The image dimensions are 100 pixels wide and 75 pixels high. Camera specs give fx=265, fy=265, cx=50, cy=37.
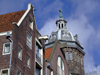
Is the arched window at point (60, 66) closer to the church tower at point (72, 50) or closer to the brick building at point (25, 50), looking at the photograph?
the brick building at point (25, 50)

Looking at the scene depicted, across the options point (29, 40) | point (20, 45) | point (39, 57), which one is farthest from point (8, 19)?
point (39, 57)

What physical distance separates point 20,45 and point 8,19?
397cm

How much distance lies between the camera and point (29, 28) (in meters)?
28.0

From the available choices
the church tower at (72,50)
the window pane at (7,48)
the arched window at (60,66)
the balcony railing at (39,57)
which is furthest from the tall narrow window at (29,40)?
the church tower at (72,50)

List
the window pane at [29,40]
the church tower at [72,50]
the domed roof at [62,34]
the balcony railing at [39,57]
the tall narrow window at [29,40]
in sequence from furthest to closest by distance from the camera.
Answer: the domed roof at [62,34]
the church tower at [72,50]
the balcony railing at [39,57]
the window pane at [29,40]
the tall narrow window at [29,40]

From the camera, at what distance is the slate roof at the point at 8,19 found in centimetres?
2528

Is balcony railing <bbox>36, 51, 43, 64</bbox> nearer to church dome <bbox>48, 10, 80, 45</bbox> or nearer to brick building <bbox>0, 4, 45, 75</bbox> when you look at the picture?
brick building <bbox>0, 4, 45, 75</bbox>

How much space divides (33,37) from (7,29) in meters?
4.43

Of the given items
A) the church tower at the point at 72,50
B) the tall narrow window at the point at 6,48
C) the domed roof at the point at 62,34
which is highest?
the domed roof at the point at 62,34

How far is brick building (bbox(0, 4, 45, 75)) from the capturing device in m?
23.1

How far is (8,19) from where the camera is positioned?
90.2 ft

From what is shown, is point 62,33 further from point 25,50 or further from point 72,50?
point 25,50

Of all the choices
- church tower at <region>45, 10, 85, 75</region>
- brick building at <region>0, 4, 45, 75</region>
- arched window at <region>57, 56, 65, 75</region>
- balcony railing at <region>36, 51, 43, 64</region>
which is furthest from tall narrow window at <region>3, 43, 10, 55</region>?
church tower at <region>45, 10, 85, 75</region>

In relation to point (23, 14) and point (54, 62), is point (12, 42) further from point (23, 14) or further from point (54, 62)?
point (54, 62)
